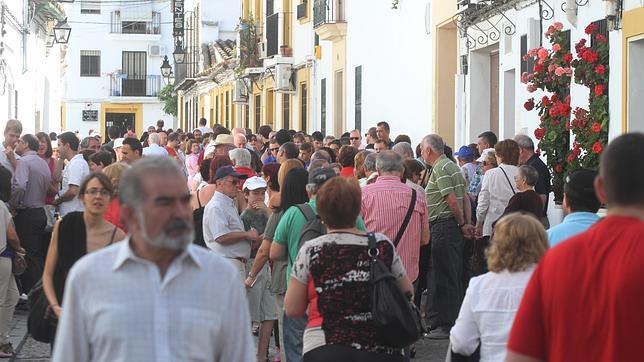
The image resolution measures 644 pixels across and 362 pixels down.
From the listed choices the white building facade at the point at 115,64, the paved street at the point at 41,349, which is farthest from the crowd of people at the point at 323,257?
the white building facade at the point at 115,64

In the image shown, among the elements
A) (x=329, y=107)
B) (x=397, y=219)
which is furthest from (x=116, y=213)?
(x=329, y=107)

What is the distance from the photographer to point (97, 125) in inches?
2761

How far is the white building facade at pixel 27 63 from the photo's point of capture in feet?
88.6

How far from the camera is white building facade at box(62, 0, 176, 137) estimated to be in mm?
69875

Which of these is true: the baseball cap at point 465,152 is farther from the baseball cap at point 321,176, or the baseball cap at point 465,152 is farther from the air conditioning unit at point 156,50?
the air conditioning unit at point 156,50

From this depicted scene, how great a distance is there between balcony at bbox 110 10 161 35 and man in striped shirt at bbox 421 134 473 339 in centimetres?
6004

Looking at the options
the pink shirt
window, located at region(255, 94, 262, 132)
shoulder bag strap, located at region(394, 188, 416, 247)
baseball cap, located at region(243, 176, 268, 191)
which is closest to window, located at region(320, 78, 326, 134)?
window, located at region(255, 94, 262, 132)

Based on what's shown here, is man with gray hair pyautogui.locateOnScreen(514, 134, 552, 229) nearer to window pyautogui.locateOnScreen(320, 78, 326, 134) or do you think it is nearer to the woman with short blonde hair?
the woman with short blonde hair

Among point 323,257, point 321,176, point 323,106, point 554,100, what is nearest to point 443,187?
point 554,100

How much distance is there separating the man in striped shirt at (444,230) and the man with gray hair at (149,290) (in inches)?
291

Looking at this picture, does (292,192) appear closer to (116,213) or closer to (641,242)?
(116,213)

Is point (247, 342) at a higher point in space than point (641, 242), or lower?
lower

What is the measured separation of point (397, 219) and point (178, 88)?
161 feet

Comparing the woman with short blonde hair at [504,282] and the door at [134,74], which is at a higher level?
the door at [134,74]
